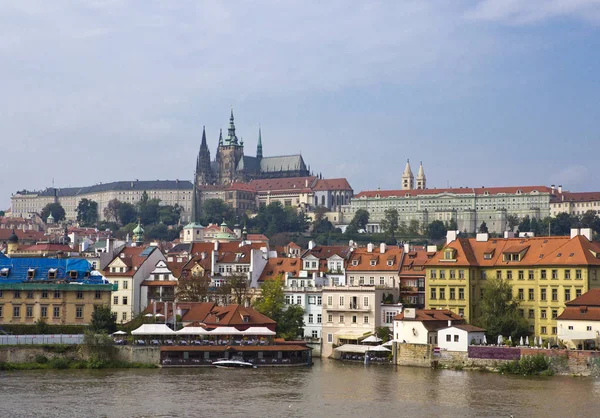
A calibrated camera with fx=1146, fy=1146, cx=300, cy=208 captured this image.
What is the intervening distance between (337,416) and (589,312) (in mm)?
23314

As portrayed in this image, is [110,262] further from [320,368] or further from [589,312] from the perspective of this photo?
[589,312]

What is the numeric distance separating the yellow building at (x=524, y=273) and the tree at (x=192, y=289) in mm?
15991

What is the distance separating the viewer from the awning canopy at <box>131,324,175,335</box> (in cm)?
6378

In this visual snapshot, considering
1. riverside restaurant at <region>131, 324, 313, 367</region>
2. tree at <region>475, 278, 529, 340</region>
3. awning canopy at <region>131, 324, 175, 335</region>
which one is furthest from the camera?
tree at <region>475, 278, 529, 340</region>

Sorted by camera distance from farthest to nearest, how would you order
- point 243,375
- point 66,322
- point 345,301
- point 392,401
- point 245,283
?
point 245,283
point 345,301
point 66,322
point 243,375
point 392,401

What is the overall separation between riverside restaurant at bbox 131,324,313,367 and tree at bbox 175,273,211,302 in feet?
45.0

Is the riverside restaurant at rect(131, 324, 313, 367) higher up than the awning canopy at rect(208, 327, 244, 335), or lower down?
lower down

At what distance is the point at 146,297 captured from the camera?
83500mm

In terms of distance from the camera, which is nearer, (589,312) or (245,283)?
(589,312)

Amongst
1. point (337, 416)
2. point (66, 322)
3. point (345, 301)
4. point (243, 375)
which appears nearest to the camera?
point (337, 416)

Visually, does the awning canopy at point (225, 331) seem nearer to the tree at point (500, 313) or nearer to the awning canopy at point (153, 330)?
the awning canopy at point (153, 330)

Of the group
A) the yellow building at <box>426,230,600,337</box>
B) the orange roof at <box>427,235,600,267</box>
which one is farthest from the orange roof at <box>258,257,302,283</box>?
the yellow building at <box>426,230,600,337</box>

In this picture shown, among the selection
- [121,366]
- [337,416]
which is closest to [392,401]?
[337,416]

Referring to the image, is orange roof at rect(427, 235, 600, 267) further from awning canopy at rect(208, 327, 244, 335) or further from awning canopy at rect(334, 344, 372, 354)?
awning canopy at rect(208, 327, 244, 335)
